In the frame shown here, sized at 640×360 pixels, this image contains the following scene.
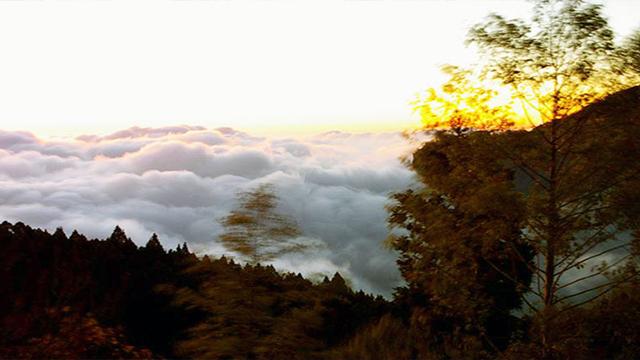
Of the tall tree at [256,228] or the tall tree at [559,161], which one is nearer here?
the tall tree at [256,228]

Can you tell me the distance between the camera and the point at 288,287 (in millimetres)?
8664

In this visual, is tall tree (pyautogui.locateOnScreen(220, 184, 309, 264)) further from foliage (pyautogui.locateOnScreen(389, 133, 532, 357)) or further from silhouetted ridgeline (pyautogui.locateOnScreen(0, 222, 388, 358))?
foliage (pyautogui.locateOnScreen(389, 133, 532, 357))

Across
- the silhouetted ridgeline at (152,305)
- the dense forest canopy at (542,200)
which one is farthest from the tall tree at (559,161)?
the silhouetted ridgeline at (152,305)

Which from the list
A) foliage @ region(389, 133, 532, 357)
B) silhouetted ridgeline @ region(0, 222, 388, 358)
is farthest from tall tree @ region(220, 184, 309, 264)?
foliage @ region(389, 133, 532, 357)

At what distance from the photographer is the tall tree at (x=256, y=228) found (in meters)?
8.54

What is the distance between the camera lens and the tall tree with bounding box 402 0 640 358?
1219cm

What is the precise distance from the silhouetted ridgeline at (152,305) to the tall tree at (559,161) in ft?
13.8

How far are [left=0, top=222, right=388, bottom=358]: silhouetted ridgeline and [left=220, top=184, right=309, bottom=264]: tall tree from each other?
0.88ft

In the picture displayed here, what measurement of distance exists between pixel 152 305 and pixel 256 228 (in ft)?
60.8

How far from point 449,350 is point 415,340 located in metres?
0.81

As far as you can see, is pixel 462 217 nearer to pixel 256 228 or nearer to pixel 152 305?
pixel 256 228

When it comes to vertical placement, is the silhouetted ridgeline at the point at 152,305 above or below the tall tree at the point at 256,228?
below

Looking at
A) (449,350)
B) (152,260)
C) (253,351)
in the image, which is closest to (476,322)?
(449,350)

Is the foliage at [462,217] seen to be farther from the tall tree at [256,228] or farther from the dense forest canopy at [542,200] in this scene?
the tall tree at [256,228]
